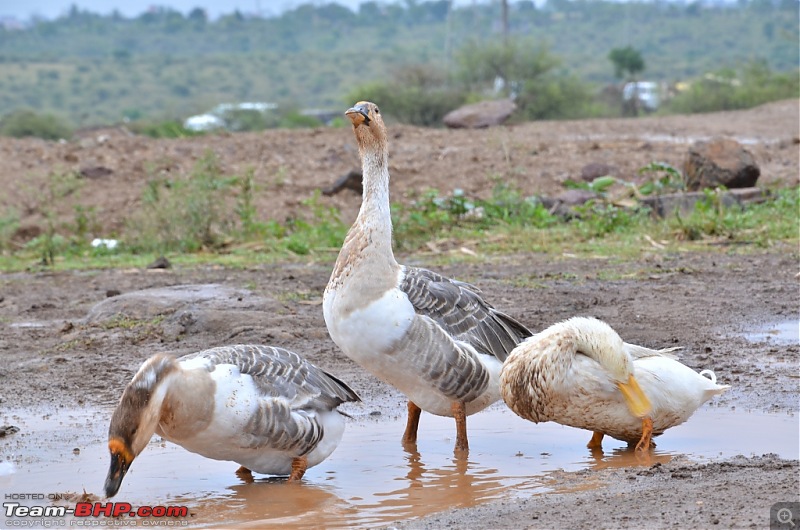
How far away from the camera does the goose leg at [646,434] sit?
645cm

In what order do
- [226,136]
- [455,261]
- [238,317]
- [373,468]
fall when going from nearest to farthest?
[373,468]
[238,317]
[455,261]
[226,136]

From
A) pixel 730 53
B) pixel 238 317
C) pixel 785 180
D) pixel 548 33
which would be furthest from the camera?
pixel 548 33

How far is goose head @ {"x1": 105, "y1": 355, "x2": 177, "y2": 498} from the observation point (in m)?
5.34

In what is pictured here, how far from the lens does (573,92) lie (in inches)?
1294

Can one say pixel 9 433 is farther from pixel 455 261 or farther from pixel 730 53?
pixel 730 53

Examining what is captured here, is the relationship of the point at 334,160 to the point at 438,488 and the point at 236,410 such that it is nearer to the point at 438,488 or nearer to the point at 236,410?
the point at 438,488

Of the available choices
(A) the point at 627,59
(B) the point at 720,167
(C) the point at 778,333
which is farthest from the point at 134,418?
(A) the point at 627,59

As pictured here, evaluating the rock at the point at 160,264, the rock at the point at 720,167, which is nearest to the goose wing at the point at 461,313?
the rock at the point at 160,264

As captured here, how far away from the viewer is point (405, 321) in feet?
21.0

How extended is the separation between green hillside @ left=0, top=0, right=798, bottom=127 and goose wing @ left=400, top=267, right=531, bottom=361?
134ft

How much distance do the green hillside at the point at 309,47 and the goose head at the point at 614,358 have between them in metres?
41.4

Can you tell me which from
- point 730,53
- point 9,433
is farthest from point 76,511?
point 730,53

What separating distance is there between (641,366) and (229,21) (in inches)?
4107

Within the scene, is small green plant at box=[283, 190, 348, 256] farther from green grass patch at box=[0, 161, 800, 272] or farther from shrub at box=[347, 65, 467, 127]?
shrub at box=[347, 65, 467, 127]
